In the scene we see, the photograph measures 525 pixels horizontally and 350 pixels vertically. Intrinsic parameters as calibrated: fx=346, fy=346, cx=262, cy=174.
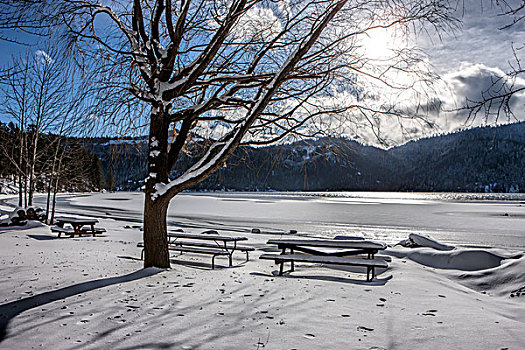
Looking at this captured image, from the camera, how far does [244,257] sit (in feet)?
30.8

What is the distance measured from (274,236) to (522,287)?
42.9 ft

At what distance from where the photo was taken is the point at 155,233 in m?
6.00

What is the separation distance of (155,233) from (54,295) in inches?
71.5

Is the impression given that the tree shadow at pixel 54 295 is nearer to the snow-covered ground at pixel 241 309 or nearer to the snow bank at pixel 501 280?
the snow-covered ground at pixel 241 309

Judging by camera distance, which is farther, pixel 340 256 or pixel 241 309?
pixel 340 256

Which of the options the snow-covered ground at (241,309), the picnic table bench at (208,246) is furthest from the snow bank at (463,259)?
the picnic table bench at (208,246)

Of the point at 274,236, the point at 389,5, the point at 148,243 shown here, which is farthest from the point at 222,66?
the point at 274,236

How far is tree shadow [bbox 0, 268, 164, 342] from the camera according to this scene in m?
3.71

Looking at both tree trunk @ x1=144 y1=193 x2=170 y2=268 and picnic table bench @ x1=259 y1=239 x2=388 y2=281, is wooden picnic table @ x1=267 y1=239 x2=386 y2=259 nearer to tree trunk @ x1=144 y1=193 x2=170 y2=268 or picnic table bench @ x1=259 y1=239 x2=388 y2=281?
picnic table bench @ x1=259 y1=239 x2=388 y2=281

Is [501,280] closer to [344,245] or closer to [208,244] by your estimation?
[344,245]

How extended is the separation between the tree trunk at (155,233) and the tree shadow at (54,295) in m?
0.19

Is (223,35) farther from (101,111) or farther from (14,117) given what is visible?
(14,117)

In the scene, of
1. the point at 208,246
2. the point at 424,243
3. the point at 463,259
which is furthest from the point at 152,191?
the point at 424,243

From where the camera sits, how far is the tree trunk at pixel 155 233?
5887mm
